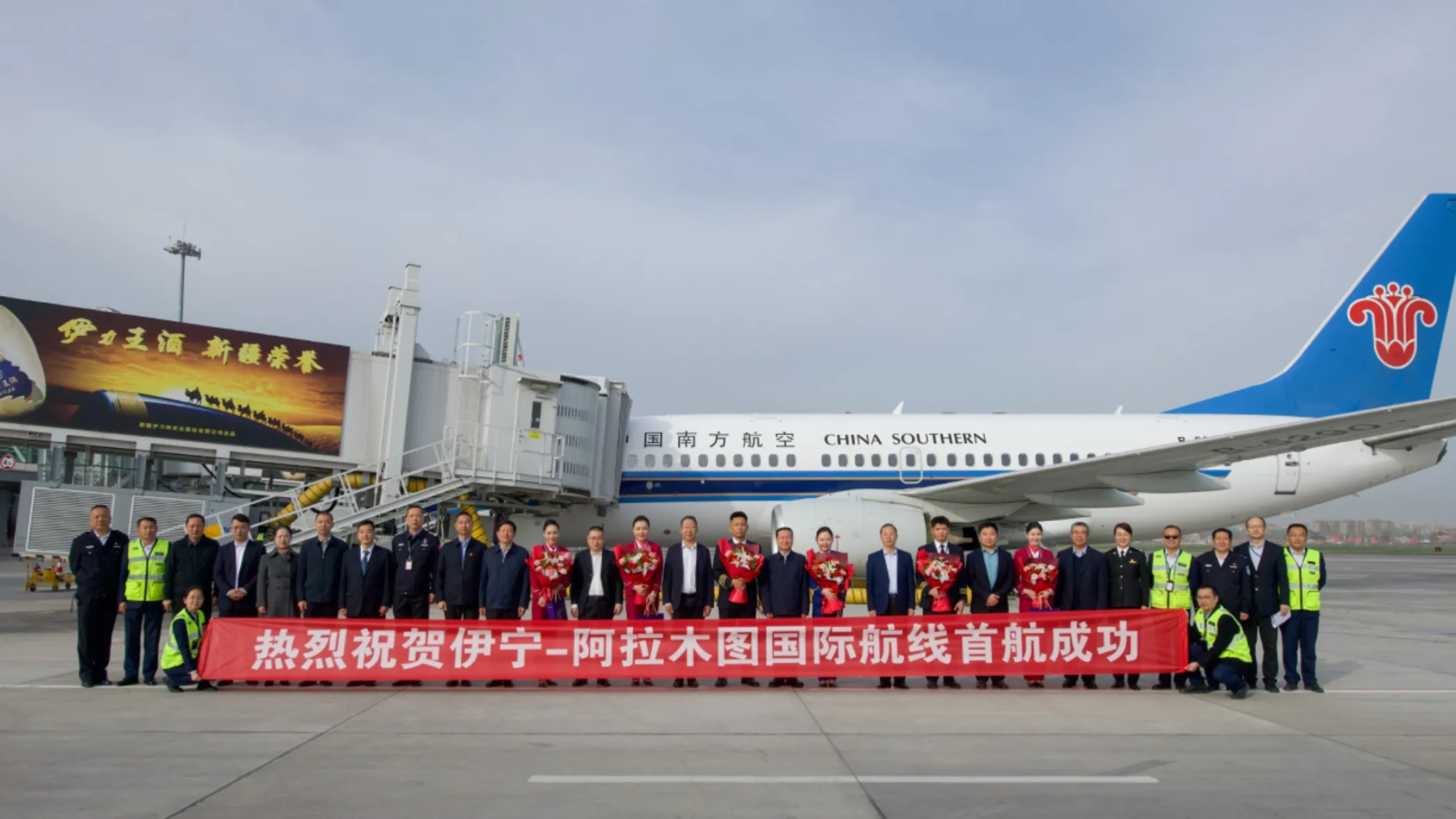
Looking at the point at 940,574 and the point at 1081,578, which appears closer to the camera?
the point at 940,574

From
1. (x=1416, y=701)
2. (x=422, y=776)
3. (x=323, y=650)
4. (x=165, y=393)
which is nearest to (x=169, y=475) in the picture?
(x=165, y=393)

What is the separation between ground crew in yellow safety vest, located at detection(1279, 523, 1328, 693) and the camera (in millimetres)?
8531

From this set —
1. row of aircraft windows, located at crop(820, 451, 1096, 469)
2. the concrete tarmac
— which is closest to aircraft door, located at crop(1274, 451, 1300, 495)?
row of aircraft windows, located at crop(820, 451, 1096, 469)

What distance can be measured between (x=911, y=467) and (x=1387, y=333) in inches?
424

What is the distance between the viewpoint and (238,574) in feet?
29.3

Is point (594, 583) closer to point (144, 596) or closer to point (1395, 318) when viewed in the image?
point (144, 596)

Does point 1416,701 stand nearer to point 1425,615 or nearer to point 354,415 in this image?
point 1425,615

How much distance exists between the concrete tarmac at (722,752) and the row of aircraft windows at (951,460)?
27.0 feet

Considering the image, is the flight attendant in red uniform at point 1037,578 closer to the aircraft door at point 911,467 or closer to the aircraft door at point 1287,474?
the aircraft door at point 911,467

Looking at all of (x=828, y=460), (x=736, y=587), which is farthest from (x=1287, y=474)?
(x=736, y=587)

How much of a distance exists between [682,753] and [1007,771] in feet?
6.38

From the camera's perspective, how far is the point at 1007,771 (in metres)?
5.45

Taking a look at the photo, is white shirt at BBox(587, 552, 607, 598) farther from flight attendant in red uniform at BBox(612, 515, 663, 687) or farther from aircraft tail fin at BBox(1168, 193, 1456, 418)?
aircraft tail fin at BBox(1168, 193, 1456, 418)

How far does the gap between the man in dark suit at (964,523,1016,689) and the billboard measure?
9.90 metres
